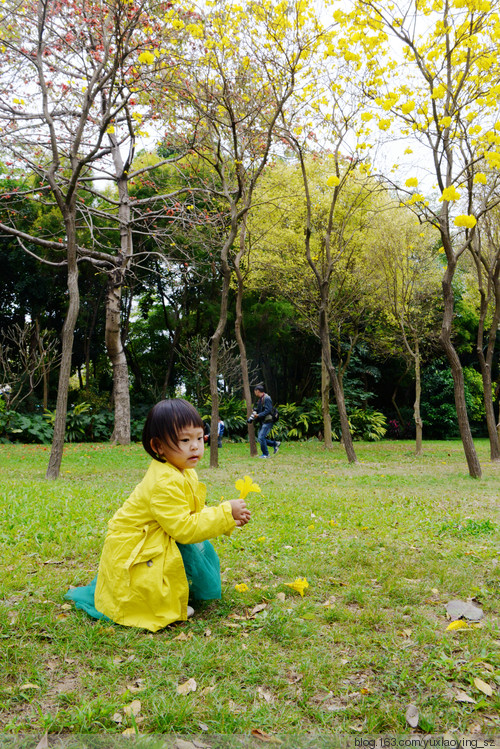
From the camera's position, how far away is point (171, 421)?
2650mm

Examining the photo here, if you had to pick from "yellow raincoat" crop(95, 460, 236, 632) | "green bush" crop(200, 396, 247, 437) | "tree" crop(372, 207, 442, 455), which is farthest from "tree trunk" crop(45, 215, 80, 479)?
"green bush" crop(200, 396, 247, 437)

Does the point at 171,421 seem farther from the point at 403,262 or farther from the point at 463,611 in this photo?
the point at 403,262

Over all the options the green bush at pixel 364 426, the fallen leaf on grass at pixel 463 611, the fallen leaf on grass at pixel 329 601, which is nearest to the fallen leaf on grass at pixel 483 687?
the fallen leaf on grass at pixel 463 611

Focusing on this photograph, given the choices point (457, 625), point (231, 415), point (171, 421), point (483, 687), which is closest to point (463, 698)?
point (483, 687)

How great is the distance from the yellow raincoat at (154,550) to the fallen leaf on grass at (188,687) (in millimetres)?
490

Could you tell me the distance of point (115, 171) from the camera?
548 inches

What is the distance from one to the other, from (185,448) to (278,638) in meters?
1.02

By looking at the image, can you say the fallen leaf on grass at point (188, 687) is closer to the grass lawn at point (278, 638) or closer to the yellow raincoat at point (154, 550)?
the grass lawn at point (278, 638)

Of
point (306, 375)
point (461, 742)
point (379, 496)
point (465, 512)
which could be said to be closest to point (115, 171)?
point (306, 375)

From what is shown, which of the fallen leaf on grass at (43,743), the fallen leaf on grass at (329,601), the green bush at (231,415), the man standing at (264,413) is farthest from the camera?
the green bush at (231,415)

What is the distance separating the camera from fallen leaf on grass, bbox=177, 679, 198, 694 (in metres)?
2.04

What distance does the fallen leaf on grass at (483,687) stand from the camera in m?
1.99

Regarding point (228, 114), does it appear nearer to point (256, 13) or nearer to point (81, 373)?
point (256, 13)

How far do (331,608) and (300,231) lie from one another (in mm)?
12128
